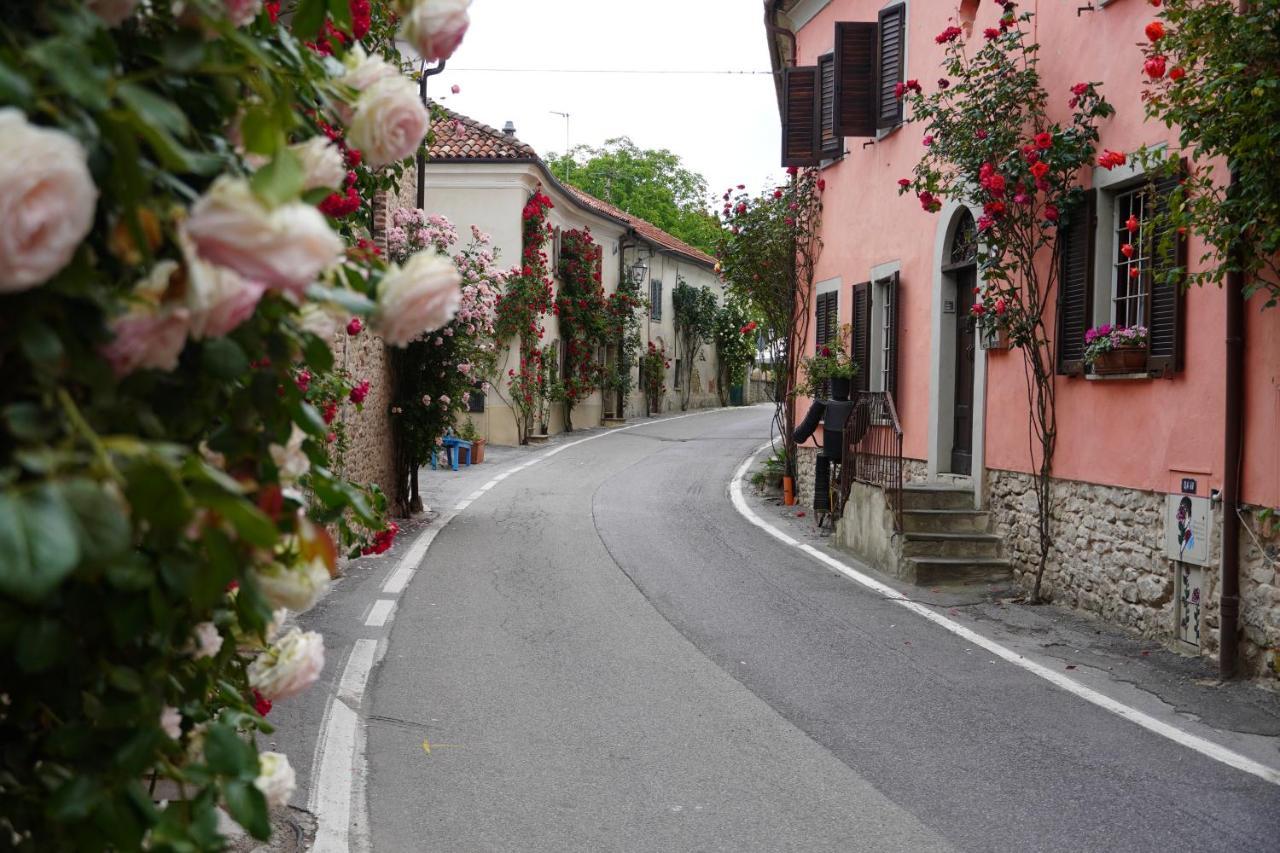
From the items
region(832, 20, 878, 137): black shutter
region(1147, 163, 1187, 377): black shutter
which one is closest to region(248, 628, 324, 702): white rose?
region(1147, 163, 1187, 377): black shutter

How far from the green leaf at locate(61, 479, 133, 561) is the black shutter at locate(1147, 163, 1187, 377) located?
→ 8.14 m

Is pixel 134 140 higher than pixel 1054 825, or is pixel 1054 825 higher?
pixel 134 140

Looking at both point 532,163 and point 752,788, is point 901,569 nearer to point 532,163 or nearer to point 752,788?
point 752,788

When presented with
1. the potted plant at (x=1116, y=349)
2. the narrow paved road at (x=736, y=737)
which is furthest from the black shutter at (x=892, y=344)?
the potted plant at (x=1116, y=349)

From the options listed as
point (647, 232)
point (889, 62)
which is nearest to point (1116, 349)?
point (889, 62)

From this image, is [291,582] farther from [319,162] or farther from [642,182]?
[642,182]

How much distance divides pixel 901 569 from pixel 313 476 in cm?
981

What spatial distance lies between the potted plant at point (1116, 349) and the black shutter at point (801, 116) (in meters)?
8.50

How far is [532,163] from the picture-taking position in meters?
28.7

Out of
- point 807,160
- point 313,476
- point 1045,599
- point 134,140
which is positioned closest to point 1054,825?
point 313,476

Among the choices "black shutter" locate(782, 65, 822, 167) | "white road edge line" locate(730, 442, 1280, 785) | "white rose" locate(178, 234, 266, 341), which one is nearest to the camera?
"white rose" locate(178, 234, 266, 341)

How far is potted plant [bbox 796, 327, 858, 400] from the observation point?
15672 millimetres

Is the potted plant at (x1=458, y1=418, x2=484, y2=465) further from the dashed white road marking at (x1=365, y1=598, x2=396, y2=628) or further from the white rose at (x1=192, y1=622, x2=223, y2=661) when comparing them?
the white rose at (x1=192, y1=622, x2=223, y2=661)

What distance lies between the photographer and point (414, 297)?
63.1 inches
